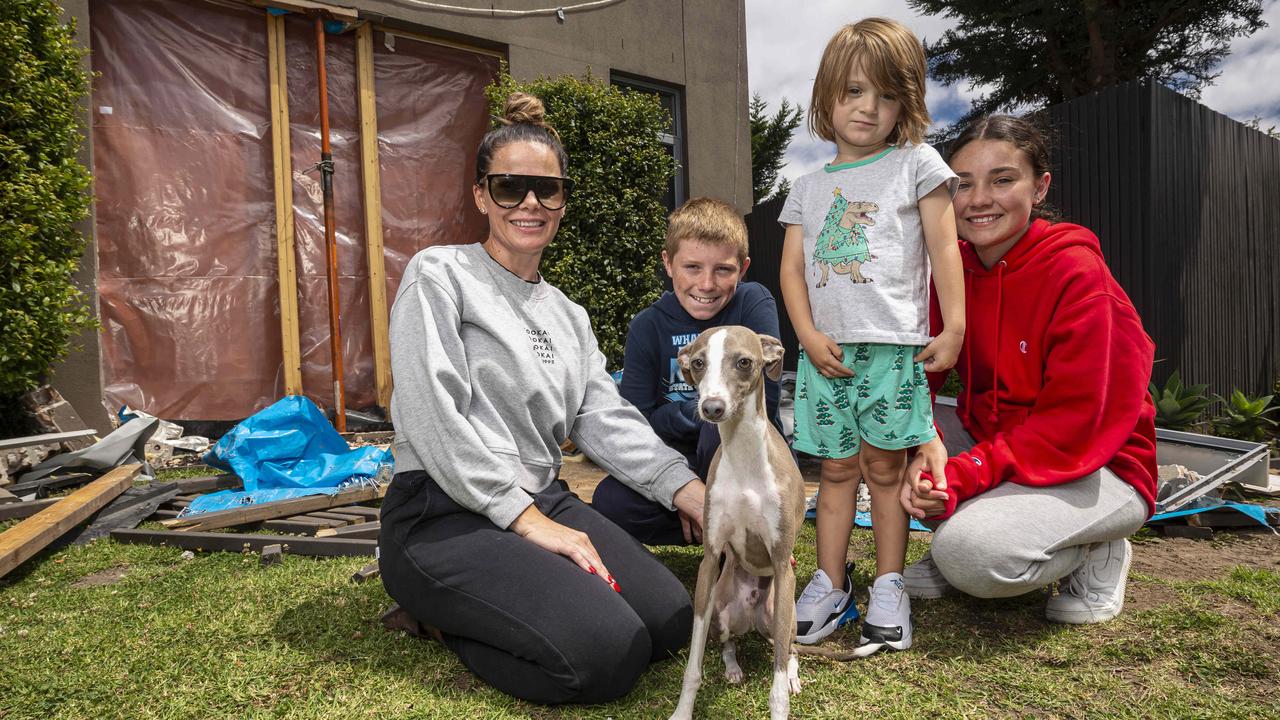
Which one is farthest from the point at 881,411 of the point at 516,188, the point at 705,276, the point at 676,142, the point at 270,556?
the point at 676,142

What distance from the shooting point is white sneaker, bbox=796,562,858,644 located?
109 inches

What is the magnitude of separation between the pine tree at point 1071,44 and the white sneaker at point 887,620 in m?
15.0

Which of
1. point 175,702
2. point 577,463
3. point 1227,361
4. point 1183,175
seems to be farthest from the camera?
point 1227,361

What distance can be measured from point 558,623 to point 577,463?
14.5ft

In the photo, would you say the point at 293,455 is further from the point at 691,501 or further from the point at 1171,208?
the point at 1171,208

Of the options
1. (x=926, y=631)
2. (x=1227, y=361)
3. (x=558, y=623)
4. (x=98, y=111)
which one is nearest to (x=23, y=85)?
(x=98, y=111)

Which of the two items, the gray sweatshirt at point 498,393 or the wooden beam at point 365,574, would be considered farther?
the wooden beam at point 365,574

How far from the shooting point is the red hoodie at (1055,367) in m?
2.73

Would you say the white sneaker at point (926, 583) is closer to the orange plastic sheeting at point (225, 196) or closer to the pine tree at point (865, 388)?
the pine tree at point (865, 388)

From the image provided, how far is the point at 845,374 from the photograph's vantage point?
2771 mm

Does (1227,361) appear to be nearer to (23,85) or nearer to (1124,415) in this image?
(1124,415)

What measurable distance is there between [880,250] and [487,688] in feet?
7.07

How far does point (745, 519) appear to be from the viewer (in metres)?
2.39

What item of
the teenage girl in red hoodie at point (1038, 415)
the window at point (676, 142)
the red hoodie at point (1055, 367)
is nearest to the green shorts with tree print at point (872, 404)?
the teenage girl in red hoodie at point (1038, 415)
